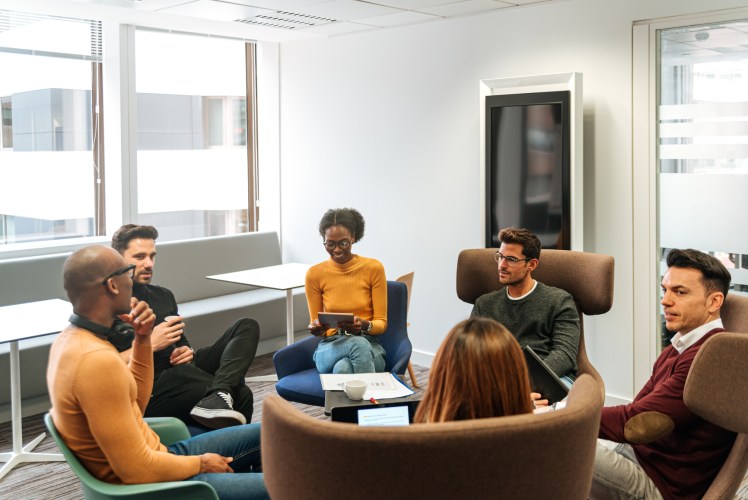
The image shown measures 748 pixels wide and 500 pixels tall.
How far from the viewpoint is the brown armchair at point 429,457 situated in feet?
5.37

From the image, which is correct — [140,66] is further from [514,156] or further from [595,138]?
[595,138]

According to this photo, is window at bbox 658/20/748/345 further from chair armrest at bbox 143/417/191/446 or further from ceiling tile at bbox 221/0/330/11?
chair armrest at bbox 143/417/191/446

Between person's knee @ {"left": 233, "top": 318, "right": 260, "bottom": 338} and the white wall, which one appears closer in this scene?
person's knee @ {"left": 233, "top": 318, "right": 260, "bottom": 338}

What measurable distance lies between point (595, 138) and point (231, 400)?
2808mm

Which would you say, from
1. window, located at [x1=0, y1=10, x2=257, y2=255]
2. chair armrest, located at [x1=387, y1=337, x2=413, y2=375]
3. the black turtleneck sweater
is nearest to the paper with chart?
chair armrest, located at [x1=387, y1=337, x2=413, y2=375]

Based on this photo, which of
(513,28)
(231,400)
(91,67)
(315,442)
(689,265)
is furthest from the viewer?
(91,67)

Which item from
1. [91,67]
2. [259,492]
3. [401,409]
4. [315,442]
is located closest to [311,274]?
[401,409]

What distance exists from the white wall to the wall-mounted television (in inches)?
9.9

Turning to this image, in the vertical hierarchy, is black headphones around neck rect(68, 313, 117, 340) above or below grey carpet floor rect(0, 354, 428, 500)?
above

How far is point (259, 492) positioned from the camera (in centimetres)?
251

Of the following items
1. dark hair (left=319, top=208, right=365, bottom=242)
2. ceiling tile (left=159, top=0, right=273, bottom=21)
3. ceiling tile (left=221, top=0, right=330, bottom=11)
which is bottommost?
dark hair (left=319, top=208, right=365, bottom=242)

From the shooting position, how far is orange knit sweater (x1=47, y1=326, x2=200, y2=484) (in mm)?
2148

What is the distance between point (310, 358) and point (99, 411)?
Result: 7.28 feet

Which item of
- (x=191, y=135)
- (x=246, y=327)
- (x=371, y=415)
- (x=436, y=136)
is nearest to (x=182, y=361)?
(x=246, y=327)
